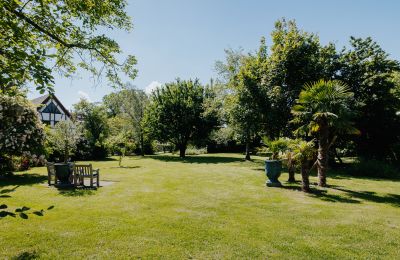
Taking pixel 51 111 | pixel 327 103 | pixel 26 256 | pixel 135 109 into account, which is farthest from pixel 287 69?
pixel 51 111

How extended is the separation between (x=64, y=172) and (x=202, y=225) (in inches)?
340

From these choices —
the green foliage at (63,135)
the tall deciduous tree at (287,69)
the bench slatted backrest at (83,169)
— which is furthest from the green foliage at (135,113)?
the bench slatted backrest at (83,169)

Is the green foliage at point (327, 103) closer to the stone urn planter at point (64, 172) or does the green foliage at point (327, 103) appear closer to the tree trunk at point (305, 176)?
the tree trunk at point (305, 176)

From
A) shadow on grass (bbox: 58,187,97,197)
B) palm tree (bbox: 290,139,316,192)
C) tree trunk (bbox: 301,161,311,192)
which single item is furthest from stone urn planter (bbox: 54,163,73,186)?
tree trunk (bbox: 301,161,311,192)

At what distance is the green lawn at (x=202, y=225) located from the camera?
6035mm

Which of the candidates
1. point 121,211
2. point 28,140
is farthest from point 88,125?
point 121,211

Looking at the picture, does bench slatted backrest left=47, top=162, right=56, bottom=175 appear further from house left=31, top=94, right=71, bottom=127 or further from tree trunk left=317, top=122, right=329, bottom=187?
house left=31, top=94, right=71, bottom=127

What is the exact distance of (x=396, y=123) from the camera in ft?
75.8

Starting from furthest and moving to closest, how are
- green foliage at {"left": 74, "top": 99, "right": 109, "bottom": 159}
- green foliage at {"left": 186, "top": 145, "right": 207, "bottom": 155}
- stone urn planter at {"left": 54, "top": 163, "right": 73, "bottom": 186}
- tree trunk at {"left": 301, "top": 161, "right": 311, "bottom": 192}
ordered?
green foliage at {"left": 186, "top": 145, "right": 207, "bottom": 155}, green foliage at {"left": 74, "top": 99, "right": 109, "bottom": 159}, stone urn planter at {"left": 54, "top": 163, "right": 73, "bottom": 186}, tree trunk at {"left": 301, "top": 161, "right": 311, "bottom": 192}

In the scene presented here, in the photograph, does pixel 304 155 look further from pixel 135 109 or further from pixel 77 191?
pixel 135 109

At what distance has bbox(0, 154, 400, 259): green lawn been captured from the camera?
6035 millimetres

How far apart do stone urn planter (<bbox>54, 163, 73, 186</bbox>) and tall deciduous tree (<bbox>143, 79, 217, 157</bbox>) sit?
73.4 ft

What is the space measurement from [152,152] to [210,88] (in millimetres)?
15581

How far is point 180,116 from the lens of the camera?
35.7m
